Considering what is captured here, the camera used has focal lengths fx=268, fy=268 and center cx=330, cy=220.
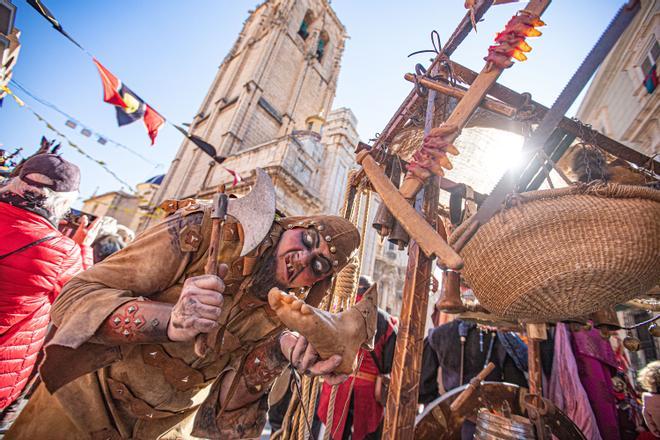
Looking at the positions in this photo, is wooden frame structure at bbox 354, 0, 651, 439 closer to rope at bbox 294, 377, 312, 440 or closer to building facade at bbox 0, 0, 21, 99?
rope at bbox 294, 377, 312, 440

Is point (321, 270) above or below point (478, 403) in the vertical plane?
above

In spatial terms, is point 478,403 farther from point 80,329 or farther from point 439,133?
point 80,329

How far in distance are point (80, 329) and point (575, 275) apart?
2.23 meters

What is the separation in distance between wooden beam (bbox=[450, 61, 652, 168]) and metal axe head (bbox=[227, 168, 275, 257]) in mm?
1571

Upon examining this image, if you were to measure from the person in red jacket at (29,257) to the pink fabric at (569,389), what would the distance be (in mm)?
5357

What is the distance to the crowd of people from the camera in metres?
1.17

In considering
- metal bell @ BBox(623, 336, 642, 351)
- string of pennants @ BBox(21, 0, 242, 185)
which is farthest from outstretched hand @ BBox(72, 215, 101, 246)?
metal bell @ BBox(623, 336, 642, 351)

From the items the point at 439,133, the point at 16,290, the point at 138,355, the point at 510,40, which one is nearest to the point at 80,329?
the point at 138,355

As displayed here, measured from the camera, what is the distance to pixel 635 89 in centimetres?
779

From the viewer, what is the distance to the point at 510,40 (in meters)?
1.29

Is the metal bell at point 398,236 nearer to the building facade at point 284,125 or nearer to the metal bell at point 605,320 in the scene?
the metal bell at point 605,320

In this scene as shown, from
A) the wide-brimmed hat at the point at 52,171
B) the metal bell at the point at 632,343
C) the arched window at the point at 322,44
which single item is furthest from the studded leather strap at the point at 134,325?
the arched window at the point at 322,44

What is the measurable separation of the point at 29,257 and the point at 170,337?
2277mm

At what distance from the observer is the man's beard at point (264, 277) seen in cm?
175
